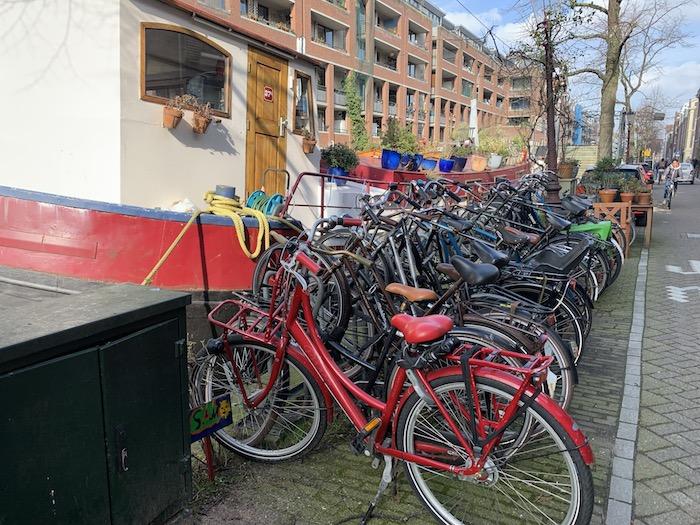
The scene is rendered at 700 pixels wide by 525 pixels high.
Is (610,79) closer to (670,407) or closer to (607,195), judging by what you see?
(607,195)

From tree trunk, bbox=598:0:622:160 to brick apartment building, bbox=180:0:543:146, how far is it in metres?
2.81

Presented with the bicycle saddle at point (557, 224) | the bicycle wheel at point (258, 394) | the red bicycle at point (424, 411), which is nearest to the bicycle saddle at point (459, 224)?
the bicycle saddle at point (557, 224)

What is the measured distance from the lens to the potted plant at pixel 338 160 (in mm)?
10750

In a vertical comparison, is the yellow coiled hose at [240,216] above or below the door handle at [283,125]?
below

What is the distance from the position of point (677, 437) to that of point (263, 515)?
2666 millimetres

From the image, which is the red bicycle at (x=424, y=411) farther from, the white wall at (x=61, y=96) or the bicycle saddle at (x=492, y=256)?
the white wall at (x=61, y=96)

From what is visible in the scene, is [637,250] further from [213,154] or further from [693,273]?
[213,154]

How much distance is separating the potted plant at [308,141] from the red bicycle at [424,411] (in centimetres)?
452

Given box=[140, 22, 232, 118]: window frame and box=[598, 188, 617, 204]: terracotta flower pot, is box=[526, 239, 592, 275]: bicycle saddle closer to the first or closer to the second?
box=[140, 22, 232, 118]: window frame

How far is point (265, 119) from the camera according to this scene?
6.86 m

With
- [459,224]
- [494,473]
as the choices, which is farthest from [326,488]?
[459,224]

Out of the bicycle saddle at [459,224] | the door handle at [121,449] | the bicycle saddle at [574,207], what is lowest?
the door handle at [121,449]

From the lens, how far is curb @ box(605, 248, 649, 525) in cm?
274

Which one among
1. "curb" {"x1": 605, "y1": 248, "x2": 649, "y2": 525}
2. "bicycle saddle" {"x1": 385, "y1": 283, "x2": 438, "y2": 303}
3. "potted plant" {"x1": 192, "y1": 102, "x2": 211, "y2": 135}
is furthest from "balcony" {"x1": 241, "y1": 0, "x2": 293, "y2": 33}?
"bicycle saddle" {"x1": 385, "y1": 283, "x2": 438, "y2": 303}
